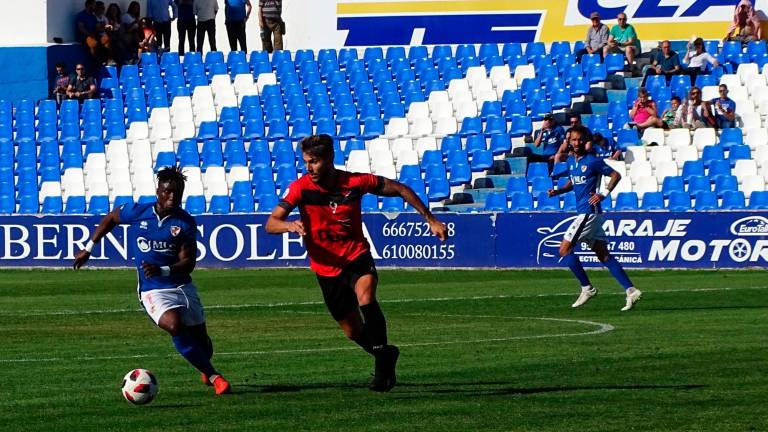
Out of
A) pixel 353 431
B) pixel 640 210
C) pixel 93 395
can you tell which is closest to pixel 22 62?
pixel 640 210

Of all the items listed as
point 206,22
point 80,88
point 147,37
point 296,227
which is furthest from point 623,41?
point 296,227

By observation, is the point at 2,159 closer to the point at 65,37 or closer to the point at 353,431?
the point at 65,37

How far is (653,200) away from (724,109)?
316cm

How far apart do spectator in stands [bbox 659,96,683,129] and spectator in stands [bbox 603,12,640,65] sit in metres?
2.88

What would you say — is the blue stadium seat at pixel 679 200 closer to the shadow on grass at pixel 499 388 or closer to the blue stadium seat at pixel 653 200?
the blue stadium seat at pixel 653 200

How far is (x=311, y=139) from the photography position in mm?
11078

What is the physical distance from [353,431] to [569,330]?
768 centimetres

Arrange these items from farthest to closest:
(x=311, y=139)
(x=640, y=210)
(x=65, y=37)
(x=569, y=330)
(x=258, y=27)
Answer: (x=258, y=27) < (x=65, y=37) < (x=640, y=210) < (x=569, y=330) < (x=311, y=139)

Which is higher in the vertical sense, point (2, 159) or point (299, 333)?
point (2, 159)

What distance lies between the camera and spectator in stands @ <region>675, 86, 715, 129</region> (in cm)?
3147

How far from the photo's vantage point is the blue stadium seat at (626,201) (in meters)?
29.9

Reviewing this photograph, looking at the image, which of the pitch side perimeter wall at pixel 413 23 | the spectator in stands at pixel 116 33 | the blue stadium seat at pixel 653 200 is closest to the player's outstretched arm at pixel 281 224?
the blue stadium seat at pixel 653 200

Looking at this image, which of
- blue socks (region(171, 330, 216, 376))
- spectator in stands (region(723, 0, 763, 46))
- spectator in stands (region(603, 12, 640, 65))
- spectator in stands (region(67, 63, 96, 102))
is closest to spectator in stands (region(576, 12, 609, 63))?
spectator in stands (region(603, 12, 640, 65))

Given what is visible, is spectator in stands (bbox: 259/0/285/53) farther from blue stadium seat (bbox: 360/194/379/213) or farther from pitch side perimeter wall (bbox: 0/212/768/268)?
pitch side perimeter wall (bbox: 0/212/768/268)
